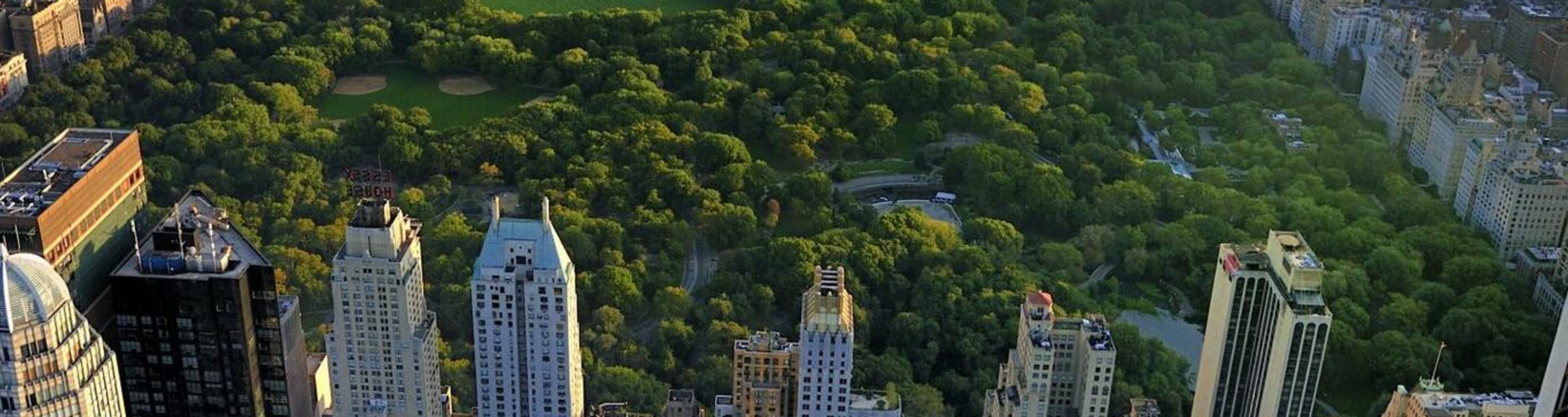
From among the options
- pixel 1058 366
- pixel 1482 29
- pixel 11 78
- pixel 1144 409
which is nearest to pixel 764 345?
pixel 1058 366

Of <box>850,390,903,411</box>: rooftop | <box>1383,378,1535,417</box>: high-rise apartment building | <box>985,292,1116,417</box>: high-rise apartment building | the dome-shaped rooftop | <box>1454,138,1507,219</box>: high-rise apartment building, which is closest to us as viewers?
the dome-shaped rooftop

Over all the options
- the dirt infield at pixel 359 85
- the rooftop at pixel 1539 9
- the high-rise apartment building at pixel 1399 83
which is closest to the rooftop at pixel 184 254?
the dirt infield at pixel 359 85

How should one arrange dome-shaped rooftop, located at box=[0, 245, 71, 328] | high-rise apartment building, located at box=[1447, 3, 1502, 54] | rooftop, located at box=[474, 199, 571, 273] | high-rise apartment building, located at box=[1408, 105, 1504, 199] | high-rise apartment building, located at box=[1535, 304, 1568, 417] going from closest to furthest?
high-rise apartment building, located at box=[1535, 304, 1568, 417], dome-shaped rooftop, located at box=[0, 245, 71, 328], rooftop, located at box=[474, 199, 571, 273], high-rise apartment building, located at box=[1408, 105, 1504, 199], high-rise apartment building, located at box=[1447, 3, 1502, 54]

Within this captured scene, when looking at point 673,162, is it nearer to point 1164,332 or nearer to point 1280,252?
point 1164,332

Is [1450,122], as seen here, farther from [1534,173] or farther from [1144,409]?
[1144,409]

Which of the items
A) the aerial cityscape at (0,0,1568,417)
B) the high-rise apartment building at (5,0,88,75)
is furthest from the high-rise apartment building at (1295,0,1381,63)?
the high-rise apartment building at (5,0,88,75)

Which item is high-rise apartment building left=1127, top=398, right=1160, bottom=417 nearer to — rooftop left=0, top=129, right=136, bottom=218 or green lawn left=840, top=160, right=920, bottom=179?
green lawn left=840, top=160, right=920, bottom=179

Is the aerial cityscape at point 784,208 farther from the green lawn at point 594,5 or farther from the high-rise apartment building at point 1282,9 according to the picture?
the green lawn at point 594,5
